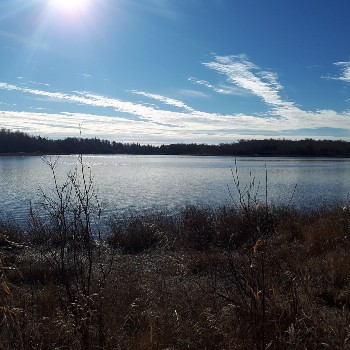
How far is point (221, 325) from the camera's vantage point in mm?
3896

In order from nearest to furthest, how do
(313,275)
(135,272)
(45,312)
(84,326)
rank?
(84,326), (45,312), (313,275), (135,272)

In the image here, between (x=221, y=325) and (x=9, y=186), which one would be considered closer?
(x=221, y=325)

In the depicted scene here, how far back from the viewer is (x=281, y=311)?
4.39 metres

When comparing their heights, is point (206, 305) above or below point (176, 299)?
above

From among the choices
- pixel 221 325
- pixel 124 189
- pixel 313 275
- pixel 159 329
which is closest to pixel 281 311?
pixel 221 325

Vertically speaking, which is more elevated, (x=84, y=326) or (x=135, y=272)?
(x=84, y=326)

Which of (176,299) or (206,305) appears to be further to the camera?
(176,299)

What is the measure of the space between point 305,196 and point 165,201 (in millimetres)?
8894

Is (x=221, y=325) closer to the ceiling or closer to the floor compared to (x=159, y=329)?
closer to the ceiling

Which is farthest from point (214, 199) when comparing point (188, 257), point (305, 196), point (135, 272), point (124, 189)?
point (135, 272)

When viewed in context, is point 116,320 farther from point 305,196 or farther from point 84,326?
point 305,196

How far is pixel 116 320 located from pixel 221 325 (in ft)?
5.14

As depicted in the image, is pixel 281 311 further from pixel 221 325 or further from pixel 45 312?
pixel 45 312

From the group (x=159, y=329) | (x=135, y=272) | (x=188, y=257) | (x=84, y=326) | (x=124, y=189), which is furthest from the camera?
(x=124, y=189)
